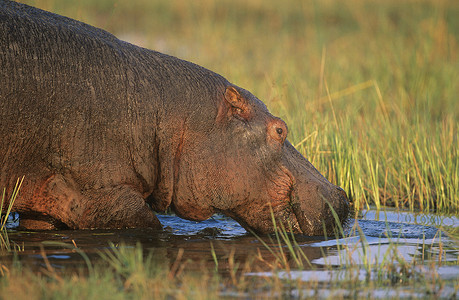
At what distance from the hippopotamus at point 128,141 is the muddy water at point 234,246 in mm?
154

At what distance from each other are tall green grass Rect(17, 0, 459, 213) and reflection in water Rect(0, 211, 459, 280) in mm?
1144

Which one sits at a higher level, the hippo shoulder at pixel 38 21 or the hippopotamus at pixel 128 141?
the hippo shoulder at pixel 38 21

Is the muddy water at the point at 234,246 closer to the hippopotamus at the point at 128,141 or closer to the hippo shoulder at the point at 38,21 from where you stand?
the hippopotamus at the point at 128,141

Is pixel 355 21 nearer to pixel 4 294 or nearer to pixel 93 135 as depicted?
pixel 93 135

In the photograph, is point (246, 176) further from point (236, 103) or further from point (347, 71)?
point (347, 71)

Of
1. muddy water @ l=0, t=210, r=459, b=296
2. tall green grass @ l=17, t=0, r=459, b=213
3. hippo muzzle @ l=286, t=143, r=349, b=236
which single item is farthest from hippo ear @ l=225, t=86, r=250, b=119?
tall green grass @ l=17, t=0, r=459, b=213

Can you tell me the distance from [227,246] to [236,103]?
114 centimetres

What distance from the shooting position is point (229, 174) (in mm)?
5070

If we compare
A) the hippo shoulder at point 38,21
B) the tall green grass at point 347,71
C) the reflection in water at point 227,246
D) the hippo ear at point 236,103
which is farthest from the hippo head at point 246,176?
the tall green grass at point 347,71

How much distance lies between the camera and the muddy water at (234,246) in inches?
157

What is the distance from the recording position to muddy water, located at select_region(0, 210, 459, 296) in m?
4.00

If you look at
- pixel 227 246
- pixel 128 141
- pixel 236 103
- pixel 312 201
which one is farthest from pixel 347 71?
pixel 227 246

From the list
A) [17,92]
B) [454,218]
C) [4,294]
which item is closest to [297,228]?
[454,218]

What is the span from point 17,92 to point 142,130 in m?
0.89
